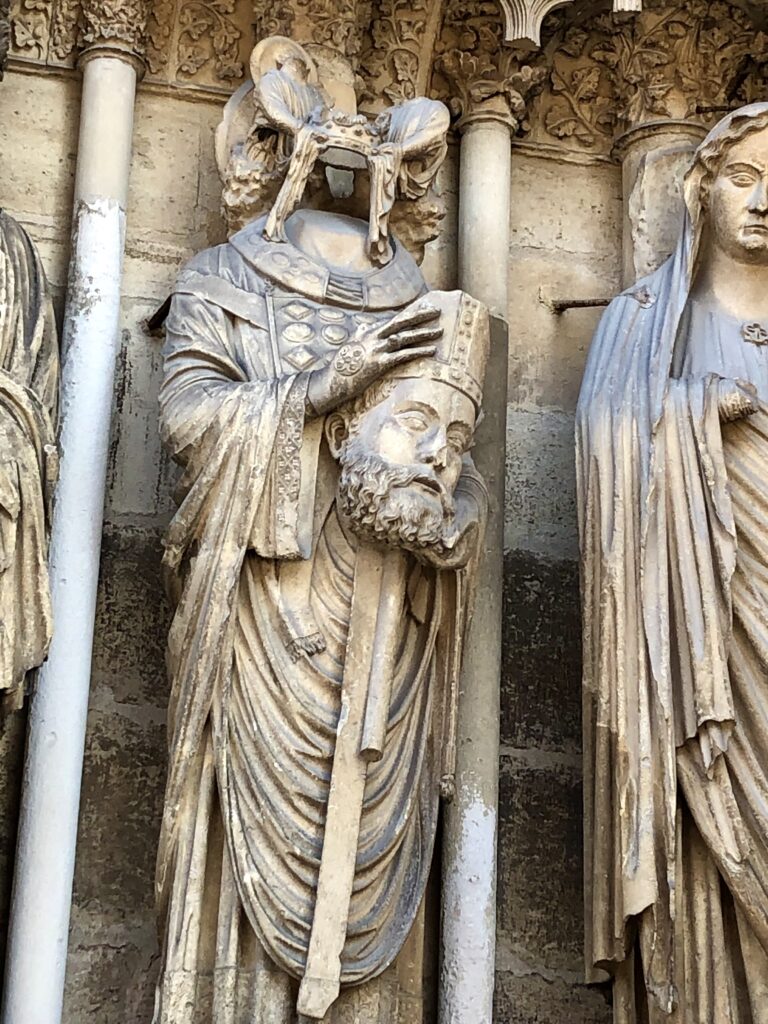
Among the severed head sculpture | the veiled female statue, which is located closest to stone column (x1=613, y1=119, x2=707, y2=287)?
the veiled female statue

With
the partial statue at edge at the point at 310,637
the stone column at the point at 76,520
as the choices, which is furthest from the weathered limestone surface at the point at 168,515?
the partial statue at edge at the point at 310,637

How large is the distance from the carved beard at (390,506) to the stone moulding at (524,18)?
1.46 m

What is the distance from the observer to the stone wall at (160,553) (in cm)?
543

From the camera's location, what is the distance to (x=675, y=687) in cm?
516

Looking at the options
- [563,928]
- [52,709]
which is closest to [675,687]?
[563,928]

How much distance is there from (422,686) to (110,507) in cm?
93

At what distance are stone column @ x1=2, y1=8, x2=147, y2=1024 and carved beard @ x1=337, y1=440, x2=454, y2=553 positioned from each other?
758 millimetres

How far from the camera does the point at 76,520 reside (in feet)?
18.2

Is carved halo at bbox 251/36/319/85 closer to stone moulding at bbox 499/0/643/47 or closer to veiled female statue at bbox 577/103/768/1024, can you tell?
stone moulding at bbox 499/0/643/47

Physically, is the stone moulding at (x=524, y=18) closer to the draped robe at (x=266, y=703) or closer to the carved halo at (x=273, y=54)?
the carved halo at (x=273, y=54)

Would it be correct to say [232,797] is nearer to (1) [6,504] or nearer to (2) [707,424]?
(1) [6,504]

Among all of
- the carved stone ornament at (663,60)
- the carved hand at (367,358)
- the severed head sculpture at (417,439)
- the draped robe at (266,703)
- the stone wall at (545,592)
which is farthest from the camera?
the carved stone ornament at (663,60)

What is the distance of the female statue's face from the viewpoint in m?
5.65

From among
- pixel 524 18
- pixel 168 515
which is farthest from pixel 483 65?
pixel 168 515
